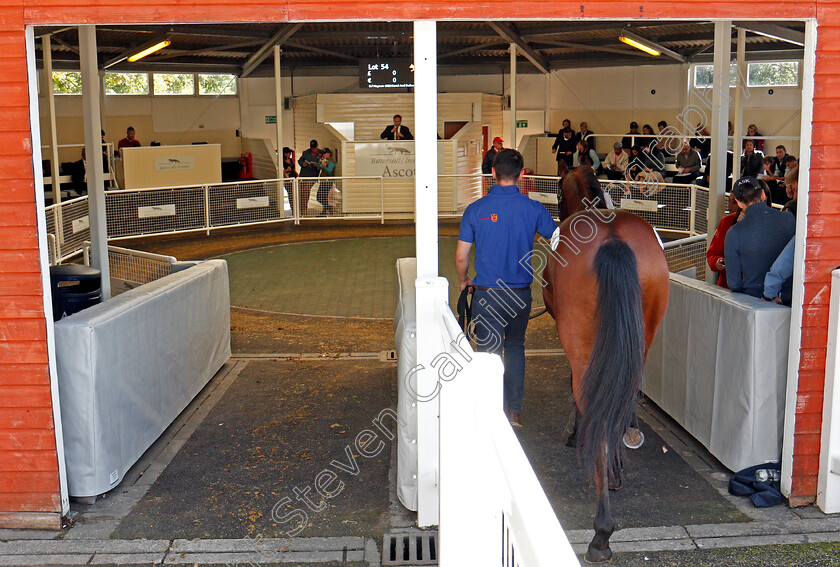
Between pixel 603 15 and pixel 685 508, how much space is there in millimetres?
2730

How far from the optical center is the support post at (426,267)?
4363mm

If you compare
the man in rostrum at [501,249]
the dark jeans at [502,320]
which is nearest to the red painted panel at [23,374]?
the man in rostrum at [501,249]

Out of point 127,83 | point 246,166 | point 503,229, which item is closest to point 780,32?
point 503,229

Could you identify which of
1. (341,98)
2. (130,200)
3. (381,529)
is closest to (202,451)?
(381,529)

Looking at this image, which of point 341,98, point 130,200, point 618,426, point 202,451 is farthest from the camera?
point 341,98

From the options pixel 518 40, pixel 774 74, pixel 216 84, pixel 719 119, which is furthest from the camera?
pixel 216 84

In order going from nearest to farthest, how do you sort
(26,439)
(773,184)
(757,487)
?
(26,439), (757,487), (773,184)

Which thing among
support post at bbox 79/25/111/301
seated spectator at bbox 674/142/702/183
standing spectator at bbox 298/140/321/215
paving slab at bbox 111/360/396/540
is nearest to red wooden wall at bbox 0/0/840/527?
paving slab at bbox 111/360/396/540

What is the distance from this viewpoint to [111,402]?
4.99 meters

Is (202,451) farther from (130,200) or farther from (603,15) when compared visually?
(130,200)

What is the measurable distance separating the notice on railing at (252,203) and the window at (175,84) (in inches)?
415

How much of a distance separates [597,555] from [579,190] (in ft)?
8.12

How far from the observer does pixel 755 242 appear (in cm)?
545

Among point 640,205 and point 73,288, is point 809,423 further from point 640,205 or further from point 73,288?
point 640,205
